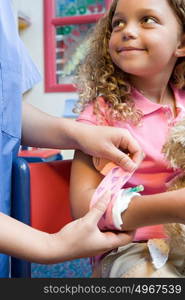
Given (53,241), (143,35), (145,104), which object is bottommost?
(53,241)

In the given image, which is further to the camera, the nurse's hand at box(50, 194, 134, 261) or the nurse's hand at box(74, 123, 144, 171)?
the nurse's hand at box(74, 123, 144, 171)

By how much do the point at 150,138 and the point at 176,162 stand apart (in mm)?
132

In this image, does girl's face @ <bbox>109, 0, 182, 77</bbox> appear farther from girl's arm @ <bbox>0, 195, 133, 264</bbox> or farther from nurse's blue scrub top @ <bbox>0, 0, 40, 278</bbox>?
girl's arm @ <bbox>0, 195, 133, 264</bbox>

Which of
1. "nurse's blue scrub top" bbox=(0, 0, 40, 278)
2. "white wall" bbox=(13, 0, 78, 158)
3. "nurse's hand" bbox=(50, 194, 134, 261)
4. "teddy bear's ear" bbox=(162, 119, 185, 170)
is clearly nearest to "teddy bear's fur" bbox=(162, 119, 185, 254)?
"teddy bear's ear" bbox=(162, 119, 185, 170)

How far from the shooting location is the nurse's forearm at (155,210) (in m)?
0.42

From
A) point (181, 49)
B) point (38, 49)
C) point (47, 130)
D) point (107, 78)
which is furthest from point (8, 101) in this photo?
point (38, 49)

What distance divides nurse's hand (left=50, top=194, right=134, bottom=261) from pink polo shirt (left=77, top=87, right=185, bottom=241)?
17cm

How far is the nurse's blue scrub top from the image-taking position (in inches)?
20.4

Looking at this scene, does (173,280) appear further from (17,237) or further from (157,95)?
(157,95)

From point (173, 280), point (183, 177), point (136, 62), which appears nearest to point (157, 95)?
point (136, 62)

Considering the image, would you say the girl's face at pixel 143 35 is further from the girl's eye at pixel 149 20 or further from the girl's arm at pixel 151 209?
the girl's arm at pixel 151 209

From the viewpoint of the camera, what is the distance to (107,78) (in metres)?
0.63

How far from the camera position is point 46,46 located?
75.3 inches

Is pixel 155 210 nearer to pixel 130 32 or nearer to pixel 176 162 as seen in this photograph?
pixel 176 162
